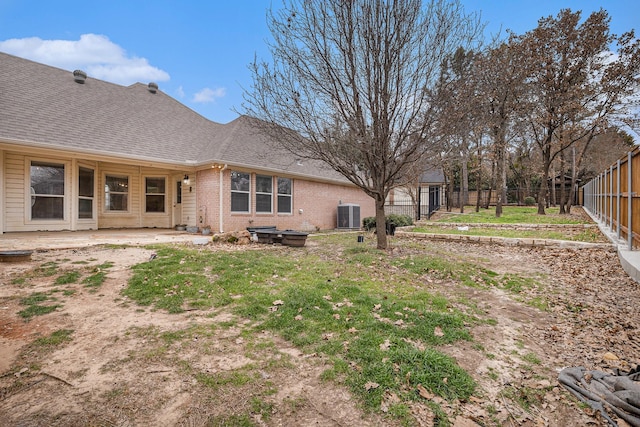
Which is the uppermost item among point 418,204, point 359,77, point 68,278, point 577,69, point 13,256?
point 577,69

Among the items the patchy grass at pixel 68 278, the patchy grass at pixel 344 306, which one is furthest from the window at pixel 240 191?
the patchy grass at pixel 68 278

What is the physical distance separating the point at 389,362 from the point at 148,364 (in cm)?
203

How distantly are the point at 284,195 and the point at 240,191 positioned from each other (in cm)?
242

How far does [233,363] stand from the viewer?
8.47ft

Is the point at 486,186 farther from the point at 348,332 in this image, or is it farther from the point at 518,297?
the point at 348,332

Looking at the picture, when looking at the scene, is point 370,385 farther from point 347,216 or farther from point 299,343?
point 347,216

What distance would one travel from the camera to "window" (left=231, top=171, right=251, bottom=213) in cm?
1185

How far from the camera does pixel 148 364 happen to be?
2.55 meters

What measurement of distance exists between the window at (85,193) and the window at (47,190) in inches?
21.6

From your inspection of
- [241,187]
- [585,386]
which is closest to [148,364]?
[585,386]

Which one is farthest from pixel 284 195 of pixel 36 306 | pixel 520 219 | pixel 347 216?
pixel 36 306

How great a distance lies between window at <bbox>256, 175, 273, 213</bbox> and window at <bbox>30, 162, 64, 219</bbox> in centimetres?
654

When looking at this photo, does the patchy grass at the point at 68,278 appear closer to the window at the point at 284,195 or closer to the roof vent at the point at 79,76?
the window at the point at 284,195

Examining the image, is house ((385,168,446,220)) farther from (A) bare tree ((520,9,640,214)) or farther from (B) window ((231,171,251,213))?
(B) window ((231,171,251,213))
